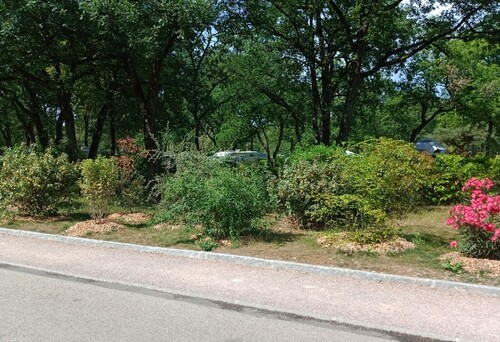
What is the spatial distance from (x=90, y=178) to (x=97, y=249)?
2.37 m

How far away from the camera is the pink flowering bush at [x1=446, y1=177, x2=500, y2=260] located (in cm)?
719

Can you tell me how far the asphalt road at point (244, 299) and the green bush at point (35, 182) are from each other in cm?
374

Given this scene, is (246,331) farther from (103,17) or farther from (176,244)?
(103,17)

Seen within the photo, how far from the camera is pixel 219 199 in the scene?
347 inches

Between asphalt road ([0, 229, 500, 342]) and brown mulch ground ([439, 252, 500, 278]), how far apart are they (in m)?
0.81

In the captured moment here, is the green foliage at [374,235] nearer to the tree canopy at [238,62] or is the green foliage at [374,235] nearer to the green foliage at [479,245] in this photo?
the green foliage at [479,245]

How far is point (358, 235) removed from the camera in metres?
8.44

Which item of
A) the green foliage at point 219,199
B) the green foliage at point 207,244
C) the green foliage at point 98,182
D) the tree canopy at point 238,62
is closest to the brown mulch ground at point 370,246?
the green foliage at point 219,199

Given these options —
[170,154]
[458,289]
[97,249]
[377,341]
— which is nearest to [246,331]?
[377,341]

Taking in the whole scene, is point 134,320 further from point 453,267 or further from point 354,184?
point 354,184

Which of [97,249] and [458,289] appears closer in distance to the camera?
[458,289]

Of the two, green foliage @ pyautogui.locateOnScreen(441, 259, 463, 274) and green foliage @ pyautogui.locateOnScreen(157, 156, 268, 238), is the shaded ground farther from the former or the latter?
green foliage @ pyautogui.locateOnScreen(157, 156, 268, 238)

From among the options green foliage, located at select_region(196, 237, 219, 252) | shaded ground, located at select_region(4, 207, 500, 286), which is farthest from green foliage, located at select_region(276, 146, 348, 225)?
green foliage, located at select_region(196, 237, 219, 252)

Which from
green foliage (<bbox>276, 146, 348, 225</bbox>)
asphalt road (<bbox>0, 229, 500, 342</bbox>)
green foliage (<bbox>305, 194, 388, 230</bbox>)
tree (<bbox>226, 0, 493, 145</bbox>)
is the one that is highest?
tree (<bbox>226, 0, 493, 145</bbox>)
